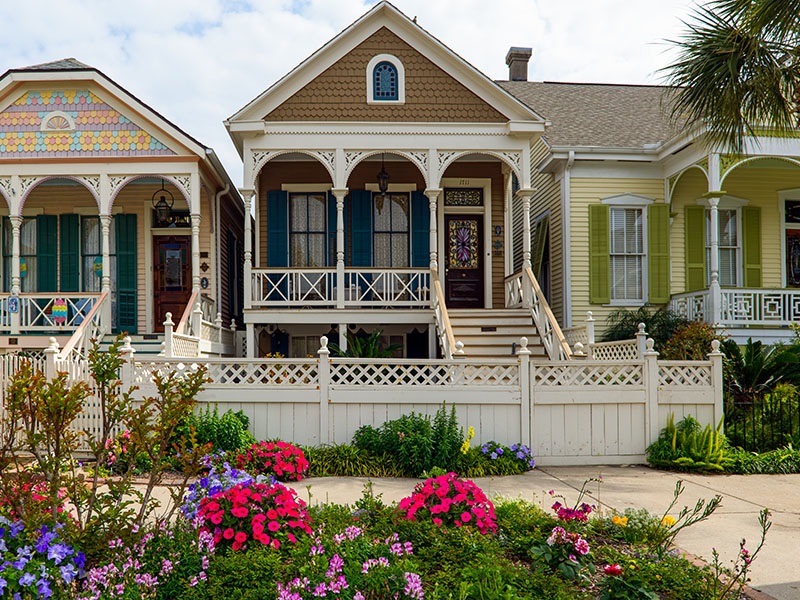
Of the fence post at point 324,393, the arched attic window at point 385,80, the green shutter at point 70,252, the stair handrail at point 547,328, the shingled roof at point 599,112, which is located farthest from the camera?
the shingled roof at point 599,112

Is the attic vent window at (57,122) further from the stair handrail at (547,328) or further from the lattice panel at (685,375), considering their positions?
the lattice panel at (685,375)

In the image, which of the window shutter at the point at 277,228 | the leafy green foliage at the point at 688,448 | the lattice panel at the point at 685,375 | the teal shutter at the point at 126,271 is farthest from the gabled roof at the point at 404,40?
the leafy green foliage at the point at 688,448

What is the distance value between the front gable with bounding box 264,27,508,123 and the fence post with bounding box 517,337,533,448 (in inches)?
255

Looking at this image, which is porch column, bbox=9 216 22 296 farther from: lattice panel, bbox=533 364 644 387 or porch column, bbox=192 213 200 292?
lattice panel, bbox=533 364 644 387

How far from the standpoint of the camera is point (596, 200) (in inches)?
651

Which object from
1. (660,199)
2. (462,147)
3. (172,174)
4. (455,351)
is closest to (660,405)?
(455,351)

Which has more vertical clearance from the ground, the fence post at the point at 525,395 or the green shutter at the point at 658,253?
the green shutter at the point at 658,253

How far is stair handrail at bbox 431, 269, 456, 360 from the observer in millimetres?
11961

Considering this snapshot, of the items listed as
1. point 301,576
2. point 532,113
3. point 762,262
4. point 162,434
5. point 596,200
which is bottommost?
point 301,576

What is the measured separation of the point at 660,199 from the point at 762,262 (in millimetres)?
2800

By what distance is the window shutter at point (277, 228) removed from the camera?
51.9ft

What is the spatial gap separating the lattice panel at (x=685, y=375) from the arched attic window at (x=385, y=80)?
7.62m

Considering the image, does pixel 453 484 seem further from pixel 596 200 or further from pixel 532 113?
pixel 596 200

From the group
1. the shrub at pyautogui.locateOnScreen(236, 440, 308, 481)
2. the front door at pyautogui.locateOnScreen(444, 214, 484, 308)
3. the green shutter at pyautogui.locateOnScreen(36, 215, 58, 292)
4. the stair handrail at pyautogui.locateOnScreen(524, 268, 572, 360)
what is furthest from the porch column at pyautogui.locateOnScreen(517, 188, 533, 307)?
the green shutter at pyautogui.locateOnScreen(36, 215, 58, 292)
